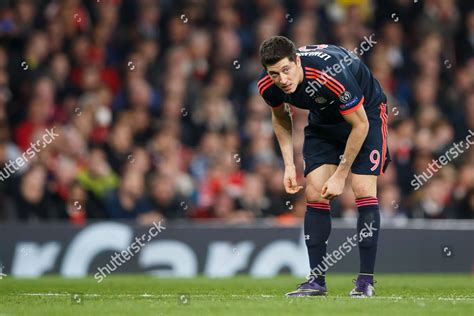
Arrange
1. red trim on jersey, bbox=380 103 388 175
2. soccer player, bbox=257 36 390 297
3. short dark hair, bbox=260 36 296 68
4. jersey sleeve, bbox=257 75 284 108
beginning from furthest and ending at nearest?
red trim on jersey, bbox=380 103 388 175, jersey sleeve, bbox=257 75 284 108, soccer player, bbox=257 36 390 297, short dark hair, bbox=260 36 296 68

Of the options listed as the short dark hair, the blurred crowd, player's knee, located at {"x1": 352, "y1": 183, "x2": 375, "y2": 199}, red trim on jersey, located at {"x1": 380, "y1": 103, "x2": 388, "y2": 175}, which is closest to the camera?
the short dark hair

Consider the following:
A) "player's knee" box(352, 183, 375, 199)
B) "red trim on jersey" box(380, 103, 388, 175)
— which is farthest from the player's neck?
"player's knee" box(352, 183, 375, 199)

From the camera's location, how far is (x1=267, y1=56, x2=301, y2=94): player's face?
330 inches

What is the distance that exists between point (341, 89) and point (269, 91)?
690mm

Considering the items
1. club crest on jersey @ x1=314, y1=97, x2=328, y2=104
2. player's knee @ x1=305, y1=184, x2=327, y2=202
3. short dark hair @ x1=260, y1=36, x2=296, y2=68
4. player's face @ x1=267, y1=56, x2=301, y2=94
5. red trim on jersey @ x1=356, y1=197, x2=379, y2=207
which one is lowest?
red trim on jersey @ x1=356, y1=197, x2=379, y2=207

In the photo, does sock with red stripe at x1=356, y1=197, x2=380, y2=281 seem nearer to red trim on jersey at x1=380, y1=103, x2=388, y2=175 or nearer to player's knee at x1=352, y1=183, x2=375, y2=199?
player's knee at x1=352, y1=183, x2=375, y2=199

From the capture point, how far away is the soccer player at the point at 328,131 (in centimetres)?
847

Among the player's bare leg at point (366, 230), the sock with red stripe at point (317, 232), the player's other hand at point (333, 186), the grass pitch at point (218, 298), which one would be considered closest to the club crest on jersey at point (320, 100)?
the player's other hand at point (333, 186)

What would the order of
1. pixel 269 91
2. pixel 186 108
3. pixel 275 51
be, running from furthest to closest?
pixel 186 108
pixel 269 91
pixel 275 51

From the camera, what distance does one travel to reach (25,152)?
14.0 metres

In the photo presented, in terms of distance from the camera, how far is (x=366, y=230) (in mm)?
8883

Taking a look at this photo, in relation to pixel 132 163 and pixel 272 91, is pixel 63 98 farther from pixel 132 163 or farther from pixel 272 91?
pixel 272 91

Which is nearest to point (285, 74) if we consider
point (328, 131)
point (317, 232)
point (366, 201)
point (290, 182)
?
point (328, 131)

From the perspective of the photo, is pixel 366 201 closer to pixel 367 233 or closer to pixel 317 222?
pixel 367 233
